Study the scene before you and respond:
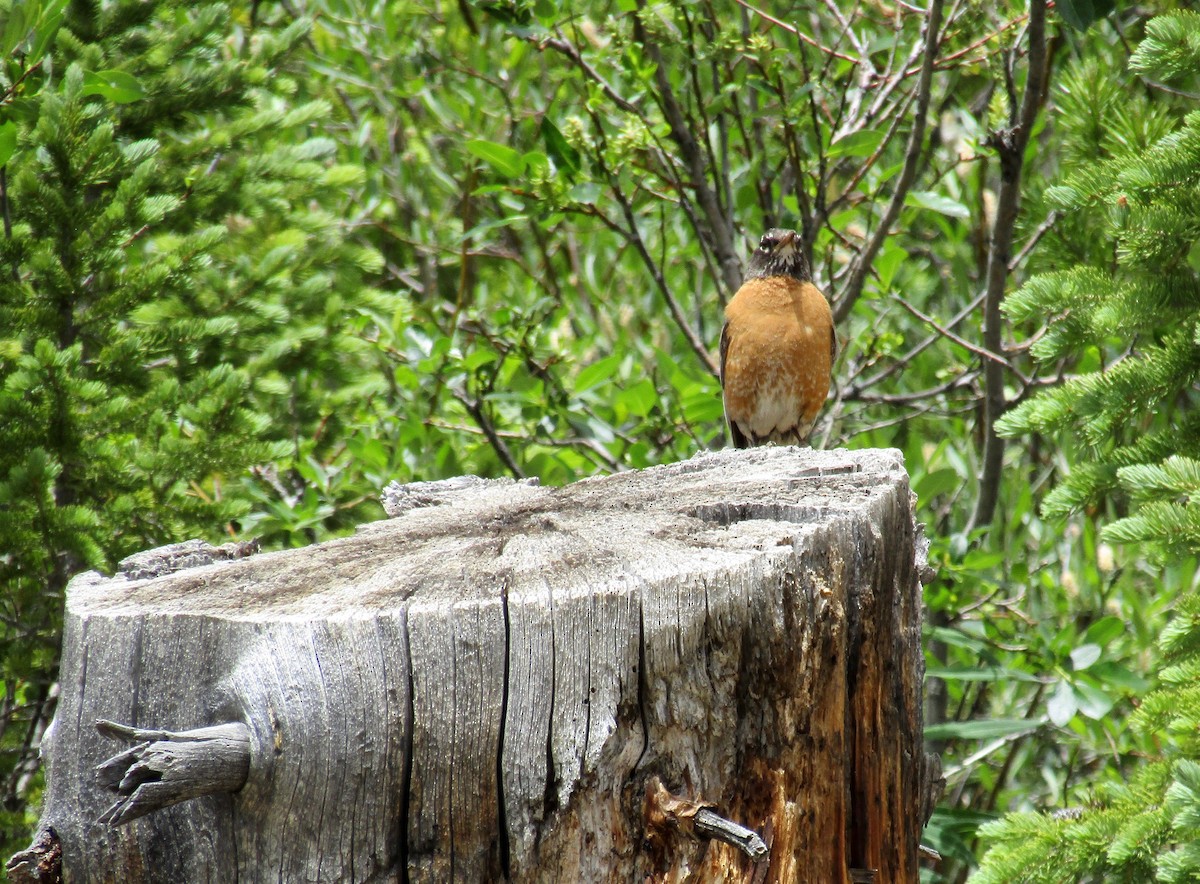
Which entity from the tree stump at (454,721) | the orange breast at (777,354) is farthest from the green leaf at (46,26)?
the orange breast at (777,354)

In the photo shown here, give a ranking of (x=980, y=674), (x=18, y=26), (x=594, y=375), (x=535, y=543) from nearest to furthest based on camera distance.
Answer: (x=535, y=543) < (x=18, y=26) < (x=980, y=674) < (x=594, y=375)

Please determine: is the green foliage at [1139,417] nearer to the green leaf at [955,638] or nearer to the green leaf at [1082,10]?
the green leaf at [1082,10]

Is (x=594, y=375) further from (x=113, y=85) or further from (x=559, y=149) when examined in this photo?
(x=113, y=85)

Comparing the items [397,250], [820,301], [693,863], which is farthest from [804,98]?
[397,250]

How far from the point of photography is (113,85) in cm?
342

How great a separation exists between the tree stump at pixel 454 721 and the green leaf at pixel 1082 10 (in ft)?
7.95

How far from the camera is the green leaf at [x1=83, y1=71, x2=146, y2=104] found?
338cm

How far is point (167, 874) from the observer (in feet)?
6.36

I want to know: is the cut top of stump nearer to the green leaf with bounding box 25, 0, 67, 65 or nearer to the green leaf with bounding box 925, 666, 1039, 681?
the green leaf with bounding box 25, 0, 67, 65

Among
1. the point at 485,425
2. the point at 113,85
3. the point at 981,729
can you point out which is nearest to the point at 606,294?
the point at 485,425

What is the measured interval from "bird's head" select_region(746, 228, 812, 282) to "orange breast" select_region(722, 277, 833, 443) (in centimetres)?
4

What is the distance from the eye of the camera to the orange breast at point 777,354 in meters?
5.47

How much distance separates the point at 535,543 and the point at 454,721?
18.4 inches

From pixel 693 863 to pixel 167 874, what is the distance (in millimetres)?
860
